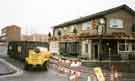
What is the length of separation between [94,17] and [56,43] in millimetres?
17779

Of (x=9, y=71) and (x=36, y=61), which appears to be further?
(x=36, y=61)

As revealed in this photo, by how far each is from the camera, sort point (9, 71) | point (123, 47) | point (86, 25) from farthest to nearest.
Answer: point (86, 25) → point (123, 47) → point (9, 71)

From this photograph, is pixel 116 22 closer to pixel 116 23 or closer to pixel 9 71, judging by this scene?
pixel 116 23

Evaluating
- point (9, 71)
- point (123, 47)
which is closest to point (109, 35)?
point (123, 47)

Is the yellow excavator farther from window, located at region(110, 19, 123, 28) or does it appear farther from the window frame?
window, located at region(110, 19, 123, 28)

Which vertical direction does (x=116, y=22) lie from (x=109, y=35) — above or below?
above

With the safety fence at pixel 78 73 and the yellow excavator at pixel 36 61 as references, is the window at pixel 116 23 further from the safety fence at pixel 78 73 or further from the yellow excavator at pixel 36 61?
the yellow excavator at pixel 36 61

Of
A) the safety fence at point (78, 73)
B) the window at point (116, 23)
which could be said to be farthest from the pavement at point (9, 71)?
the window at point (116, 23)

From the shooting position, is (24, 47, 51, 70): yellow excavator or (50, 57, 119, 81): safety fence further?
(24, 47, 51, 70): yellow excavator

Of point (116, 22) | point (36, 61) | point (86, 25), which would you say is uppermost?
point (116, 22)

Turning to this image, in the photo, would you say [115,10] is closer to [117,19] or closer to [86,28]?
[117,19]

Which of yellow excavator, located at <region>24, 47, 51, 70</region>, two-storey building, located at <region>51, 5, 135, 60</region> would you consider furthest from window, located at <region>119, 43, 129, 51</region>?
yellow excavator, located at <region>24, 47, 51, 70</region>

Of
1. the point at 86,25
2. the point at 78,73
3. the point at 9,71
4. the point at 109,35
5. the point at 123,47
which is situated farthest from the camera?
the point at 86,25

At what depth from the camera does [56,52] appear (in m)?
60.0
